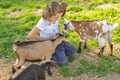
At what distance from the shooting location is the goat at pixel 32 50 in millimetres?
4617

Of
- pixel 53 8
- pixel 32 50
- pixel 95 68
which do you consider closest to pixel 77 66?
pixel 95 68

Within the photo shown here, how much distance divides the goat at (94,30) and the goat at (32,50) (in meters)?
0.74

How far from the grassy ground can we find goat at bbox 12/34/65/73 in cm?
49

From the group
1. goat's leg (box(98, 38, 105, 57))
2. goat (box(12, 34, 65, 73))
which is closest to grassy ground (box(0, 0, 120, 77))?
goat's leg (box(98, 38, 105, 57))

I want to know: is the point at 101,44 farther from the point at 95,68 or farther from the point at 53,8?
the point at 53,8

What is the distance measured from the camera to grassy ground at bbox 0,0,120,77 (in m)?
5.19

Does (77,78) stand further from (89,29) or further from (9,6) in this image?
(9,6)

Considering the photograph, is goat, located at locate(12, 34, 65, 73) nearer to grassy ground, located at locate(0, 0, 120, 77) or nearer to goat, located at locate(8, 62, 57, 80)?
grassy ground, located at locate(0, 0, 120, 77)

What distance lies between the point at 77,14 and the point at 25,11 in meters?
1.27

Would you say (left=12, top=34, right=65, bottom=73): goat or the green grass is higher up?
(left=12, top=34, right=65, bottom=73): goat

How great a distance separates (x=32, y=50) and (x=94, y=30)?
3.93 ft

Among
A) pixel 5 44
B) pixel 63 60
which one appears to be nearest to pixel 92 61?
pixel 63 60

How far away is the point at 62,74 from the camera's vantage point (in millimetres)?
5027

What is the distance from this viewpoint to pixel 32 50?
470 centimetres
